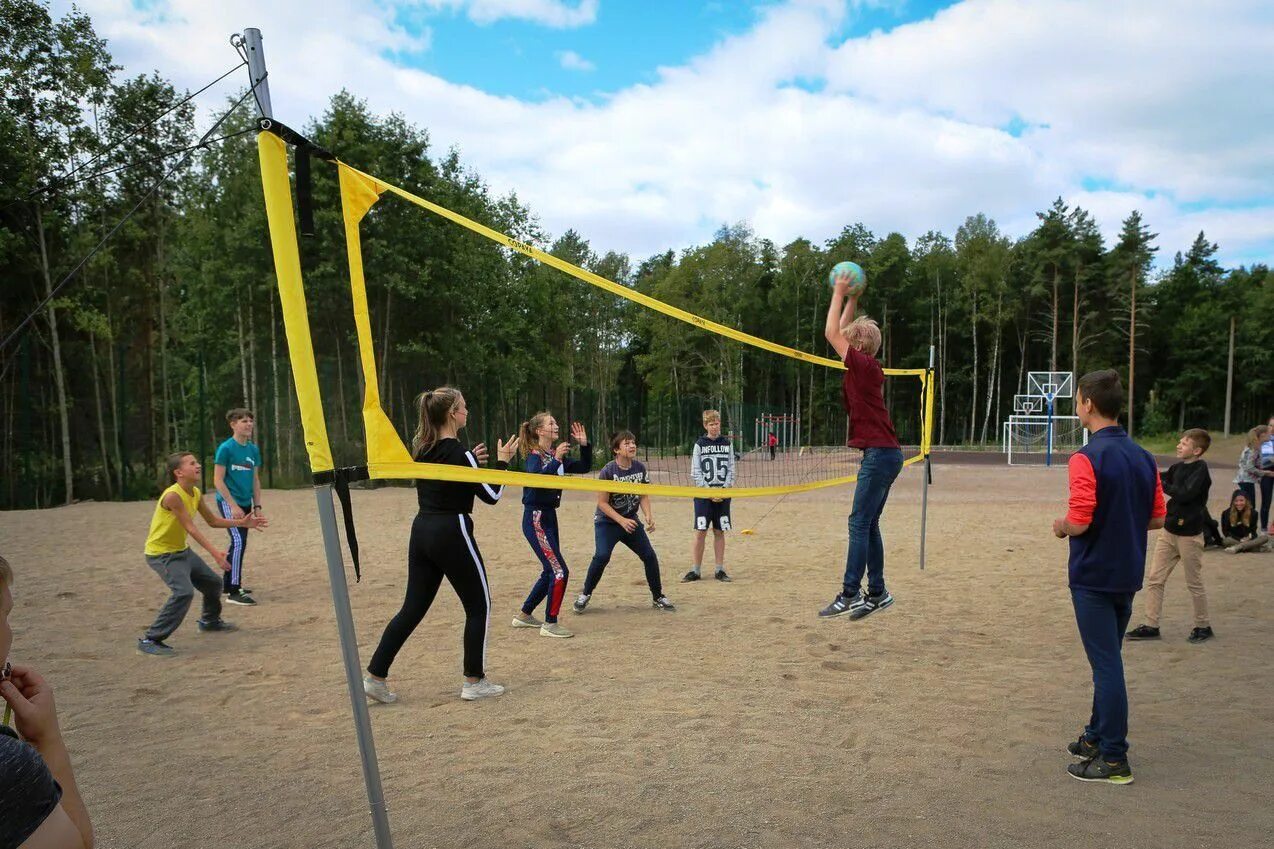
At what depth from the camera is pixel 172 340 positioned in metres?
25.1

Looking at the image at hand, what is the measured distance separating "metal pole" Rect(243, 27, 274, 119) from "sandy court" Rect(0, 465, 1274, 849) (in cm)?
280

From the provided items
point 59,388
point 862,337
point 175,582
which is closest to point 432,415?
point 862,337

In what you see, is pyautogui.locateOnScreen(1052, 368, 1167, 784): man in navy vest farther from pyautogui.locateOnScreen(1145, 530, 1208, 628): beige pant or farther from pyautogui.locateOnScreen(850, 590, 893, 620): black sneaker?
pyautogui.locateOnScreen(1145, 530, 1208, 628): beige pant

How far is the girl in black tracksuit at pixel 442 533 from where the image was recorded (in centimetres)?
432

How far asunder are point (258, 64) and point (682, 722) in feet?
12.1

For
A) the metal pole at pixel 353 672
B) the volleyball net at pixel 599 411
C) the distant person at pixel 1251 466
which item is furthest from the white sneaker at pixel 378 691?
the distant person at pixel 1251 466

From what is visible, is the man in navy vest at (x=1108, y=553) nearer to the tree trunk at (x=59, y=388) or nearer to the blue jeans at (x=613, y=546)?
the blue jeans at (x=613, y=546)

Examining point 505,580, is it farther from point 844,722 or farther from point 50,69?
point 50,69

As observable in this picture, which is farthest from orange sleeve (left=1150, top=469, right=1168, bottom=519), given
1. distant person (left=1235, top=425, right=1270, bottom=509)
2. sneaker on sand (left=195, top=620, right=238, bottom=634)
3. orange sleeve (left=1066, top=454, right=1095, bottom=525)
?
distant person (left=1235, top=425, right=1270, bottom=509)

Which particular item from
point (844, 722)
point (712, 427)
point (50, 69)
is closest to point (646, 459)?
point (712, 427)

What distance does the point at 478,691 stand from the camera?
488 centimetres

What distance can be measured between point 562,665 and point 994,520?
1019cm

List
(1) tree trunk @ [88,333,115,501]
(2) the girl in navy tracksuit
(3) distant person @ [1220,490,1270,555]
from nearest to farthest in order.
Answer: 1. (2) the girl in navy tracksuit
2. (3) distant person @ [1220,490,1270,555]
3. (1) tree trunk @ [88,333,115,501]

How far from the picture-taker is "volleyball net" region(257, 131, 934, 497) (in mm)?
2809
